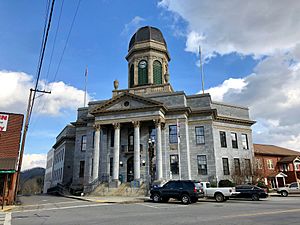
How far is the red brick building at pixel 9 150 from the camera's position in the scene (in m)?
23.9

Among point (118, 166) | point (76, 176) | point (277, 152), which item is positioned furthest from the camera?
point (277, 152)

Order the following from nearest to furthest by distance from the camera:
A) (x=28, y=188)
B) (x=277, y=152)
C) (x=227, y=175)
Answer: (x=227, y=175) < (x=277, y=152) < (x=28, y=188)

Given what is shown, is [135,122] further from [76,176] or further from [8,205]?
[8,205]

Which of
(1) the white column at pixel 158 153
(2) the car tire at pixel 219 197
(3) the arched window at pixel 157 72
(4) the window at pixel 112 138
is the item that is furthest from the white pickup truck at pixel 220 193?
(3) the arched window at pixel 157 72

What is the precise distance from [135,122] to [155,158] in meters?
5.63

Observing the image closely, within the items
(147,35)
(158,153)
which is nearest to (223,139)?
(158,153)

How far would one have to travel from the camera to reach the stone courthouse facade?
35.9 meters

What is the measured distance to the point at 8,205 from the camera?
2345 cm

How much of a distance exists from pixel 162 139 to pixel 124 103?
7.48 m

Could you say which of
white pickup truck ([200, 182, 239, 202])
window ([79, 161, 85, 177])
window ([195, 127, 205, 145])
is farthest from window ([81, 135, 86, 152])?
white pickup truck ([200, 182, 239, 202])

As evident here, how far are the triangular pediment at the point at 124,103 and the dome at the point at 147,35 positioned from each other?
14.8m

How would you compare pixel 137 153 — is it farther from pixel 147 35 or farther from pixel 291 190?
pixel 147 35

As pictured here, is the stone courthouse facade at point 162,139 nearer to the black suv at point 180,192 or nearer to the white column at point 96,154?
the white column at point 96,154

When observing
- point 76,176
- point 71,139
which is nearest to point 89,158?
point 76,176
